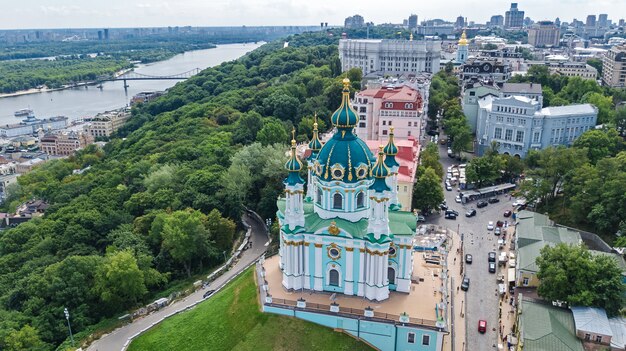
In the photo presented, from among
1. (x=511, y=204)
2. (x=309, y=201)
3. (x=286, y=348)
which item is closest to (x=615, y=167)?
(x=511, y=204)

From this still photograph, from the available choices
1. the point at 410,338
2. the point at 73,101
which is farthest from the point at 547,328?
the point at 73,101

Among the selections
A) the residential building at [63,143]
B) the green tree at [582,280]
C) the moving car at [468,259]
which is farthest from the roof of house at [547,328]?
the residential building at [63,143]

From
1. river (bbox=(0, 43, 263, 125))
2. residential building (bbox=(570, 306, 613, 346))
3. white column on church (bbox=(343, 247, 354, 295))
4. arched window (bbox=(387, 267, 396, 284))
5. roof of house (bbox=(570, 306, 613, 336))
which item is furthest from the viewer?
river (bbox=(0, 43, 263, 125))

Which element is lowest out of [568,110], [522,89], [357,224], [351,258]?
[351,258]

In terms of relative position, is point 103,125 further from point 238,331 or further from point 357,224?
point 357,224

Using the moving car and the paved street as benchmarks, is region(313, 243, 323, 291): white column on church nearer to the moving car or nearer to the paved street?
the paved street

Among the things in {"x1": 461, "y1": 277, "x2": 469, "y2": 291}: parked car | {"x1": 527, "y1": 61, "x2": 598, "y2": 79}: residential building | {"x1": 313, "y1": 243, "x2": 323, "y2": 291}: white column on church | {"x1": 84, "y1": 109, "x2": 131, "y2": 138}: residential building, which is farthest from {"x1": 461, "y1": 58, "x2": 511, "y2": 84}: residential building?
{"x1": 84, "y1": 109, "x2": 131, "y2": 138}: residential building
